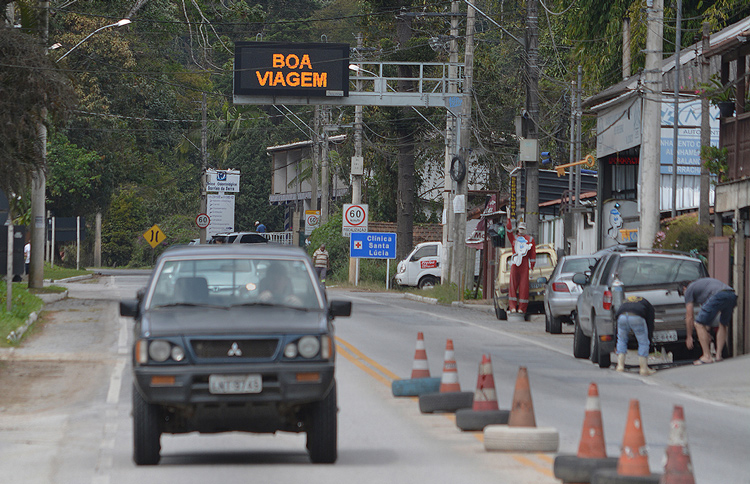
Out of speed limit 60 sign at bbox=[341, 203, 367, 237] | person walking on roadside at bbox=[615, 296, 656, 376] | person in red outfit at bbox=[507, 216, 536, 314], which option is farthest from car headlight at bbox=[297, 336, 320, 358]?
speed limit 60 sign at bbox=[341, 203, 367, 237]

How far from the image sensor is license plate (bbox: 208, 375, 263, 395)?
8.40 m

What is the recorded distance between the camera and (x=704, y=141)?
73.7 ft

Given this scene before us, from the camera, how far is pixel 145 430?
874 centimetres

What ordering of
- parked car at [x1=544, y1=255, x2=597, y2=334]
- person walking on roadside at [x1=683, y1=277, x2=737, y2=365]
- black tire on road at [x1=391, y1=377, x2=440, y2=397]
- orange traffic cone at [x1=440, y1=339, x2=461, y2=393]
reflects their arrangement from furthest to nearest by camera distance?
parked car at [x1=544, y1=255, x2=597, y2=334] < person walking on roadside at [x1=683, y1=277, x2=737, y2=365] < black tire on road at [x1=391, y1=377, x2=440, y2=397] < orange traffic cone at [x1=440, y1=339, x2=461, y2=393]

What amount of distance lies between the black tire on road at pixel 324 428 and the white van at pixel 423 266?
3482 centimetres

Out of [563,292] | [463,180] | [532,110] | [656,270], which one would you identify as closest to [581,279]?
[656,270]

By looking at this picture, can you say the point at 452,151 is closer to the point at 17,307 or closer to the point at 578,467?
the point at 17,307

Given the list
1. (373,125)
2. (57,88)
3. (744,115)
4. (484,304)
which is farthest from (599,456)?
(373,125)

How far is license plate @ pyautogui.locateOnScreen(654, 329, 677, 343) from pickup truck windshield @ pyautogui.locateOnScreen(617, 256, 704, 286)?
32.2 inches

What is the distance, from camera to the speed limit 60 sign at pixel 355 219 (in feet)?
153

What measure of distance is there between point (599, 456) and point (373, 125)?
4702 centimetres

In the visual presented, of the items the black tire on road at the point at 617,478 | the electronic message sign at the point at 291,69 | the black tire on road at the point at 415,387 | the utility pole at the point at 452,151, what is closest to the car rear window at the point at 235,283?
the black tire on road at the point at 617,478

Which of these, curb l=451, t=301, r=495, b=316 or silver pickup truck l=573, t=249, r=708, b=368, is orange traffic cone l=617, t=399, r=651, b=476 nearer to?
silver pickup truck l=573, t=249, r=708, b=368

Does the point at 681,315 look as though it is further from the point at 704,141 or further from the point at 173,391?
the point at 173,391
